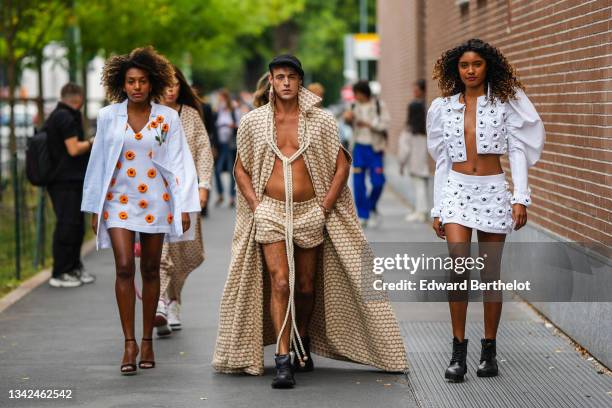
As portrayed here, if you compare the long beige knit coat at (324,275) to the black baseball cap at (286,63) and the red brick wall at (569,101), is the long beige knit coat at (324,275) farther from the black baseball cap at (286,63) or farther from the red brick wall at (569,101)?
the red brick wall at (569,101)

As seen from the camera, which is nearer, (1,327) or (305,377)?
(305,377)

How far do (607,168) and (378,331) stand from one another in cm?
179

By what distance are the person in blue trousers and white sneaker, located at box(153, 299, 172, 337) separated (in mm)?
7332

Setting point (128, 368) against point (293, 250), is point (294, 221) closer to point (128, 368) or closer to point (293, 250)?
point (293, 250)

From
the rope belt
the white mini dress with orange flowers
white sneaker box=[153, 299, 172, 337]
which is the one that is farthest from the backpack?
the rope belt

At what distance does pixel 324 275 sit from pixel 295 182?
676mm

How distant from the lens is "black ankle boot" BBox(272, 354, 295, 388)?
284 inches

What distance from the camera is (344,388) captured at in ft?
23.9

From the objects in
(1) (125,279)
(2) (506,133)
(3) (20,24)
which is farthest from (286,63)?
(3) (20,24)

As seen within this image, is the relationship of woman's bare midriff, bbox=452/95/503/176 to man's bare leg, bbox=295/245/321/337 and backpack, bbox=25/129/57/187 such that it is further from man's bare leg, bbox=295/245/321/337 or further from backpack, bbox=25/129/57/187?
→ backpack, bbox=25/129/57/187

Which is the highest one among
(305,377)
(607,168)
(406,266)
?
(607,168)

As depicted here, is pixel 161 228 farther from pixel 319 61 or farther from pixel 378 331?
pixel 319 61

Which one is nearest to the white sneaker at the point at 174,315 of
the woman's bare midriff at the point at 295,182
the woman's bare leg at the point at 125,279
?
the woman's bare leg at the point at 125,279

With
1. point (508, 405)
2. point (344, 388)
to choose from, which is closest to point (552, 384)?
point (508, 405)
